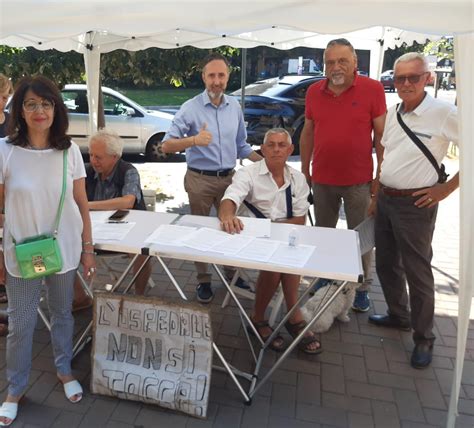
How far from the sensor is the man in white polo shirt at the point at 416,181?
2350 millimetres

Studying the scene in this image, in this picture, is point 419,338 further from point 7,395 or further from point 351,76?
point 7,395

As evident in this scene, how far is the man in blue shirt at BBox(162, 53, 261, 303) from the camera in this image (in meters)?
3.13

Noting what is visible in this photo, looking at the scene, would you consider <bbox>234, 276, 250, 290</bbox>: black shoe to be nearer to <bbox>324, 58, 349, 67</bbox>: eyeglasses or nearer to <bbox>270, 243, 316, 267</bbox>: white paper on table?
<bbox>270, 243, 316, 267</bbox>: white paper on table

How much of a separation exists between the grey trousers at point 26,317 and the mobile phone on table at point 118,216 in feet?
1.70

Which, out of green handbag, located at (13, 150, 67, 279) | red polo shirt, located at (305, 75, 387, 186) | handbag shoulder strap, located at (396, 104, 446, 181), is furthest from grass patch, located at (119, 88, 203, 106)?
green handbag, located at (13, 150, 67, 279)

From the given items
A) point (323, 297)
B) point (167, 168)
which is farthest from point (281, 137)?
point (167, 168)

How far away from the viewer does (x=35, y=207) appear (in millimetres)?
1926

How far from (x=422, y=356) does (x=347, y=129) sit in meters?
1.50

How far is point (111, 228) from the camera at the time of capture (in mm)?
2447

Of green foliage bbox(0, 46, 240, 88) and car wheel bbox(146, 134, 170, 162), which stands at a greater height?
green foliage bbox(0, 46, 240, 88)

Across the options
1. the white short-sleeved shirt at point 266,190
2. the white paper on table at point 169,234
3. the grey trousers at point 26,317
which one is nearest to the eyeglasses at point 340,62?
the white short-sleeved shirt at point 266,190

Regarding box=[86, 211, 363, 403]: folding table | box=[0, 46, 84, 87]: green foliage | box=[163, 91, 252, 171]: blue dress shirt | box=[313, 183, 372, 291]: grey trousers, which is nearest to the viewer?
box=[86, 211, 363, 403]: folding table

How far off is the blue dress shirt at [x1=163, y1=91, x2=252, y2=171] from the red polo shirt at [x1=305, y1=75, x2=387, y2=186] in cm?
65

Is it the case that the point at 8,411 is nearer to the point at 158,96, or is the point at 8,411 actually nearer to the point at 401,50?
the point at 158,96
